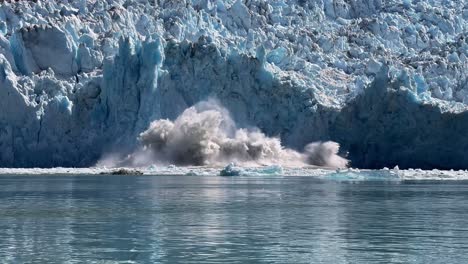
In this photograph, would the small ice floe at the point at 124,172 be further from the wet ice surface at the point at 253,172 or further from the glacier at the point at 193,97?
the glacier at the point at 193,97

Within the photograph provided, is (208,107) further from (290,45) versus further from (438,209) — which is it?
(438,209)

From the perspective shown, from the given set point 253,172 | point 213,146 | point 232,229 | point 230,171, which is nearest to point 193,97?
point 213,146

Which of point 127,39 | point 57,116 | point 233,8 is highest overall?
point 233,8

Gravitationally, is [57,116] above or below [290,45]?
below

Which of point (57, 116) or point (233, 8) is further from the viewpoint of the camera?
point (233, 8)

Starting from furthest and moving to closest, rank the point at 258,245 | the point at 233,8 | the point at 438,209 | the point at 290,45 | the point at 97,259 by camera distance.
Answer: the point at 233,8, the point at 290,45, the point at 438,209, the point at 258,245, the point at 97,259

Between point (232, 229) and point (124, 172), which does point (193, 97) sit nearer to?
point (124, 172)

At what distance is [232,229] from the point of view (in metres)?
20.0

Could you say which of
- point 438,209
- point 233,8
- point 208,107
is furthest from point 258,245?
point 233,8

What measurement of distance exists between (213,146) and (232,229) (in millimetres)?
47243

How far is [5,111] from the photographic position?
2502 inches

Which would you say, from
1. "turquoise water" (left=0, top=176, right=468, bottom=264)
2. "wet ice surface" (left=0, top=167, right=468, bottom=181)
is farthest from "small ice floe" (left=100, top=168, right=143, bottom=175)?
"turquoise water" (left=0, top=176, right=468, bottom=264)

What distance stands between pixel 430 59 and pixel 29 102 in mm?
36520

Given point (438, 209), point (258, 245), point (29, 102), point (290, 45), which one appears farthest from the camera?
point (290, 45)
